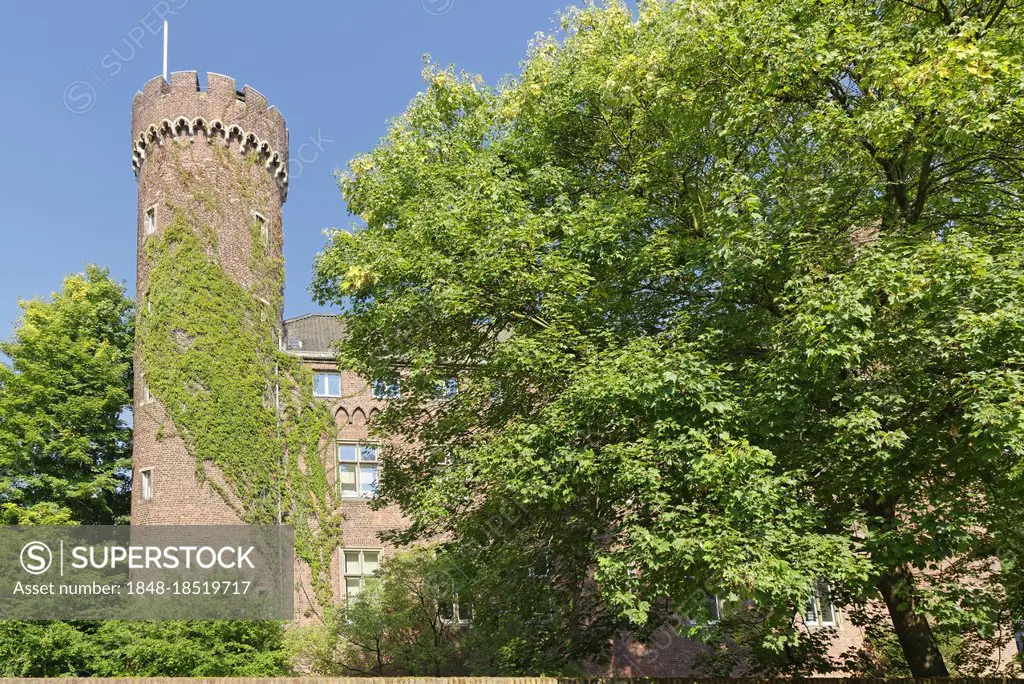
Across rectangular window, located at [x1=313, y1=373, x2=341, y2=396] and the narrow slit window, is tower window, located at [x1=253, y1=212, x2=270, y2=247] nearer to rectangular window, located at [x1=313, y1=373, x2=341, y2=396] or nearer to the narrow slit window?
A: the narrow slit window

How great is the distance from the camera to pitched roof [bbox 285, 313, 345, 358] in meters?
31.8

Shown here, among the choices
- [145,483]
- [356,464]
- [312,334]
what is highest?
[312,334]

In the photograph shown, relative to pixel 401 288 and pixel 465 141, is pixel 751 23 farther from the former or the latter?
pixel 401 288

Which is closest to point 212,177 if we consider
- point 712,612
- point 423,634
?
point 423,634

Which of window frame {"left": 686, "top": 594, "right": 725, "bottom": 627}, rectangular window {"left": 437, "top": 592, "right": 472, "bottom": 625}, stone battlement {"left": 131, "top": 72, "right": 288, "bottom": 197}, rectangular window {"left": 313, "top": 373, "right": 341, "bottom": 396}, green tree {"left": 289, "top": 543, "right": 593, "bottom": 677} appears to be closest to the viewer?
window frame {"left": 686, "top": 594, "right": 725, "bottom": 627}

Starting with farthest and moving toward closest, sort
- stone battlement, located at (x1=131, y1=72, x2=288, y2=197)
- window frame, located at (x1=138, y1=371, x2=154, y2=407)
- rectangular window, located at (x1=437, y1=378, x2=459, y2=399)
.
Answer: stone battlement, located at (x1=131, y1=72, x2=288, y2=197) < window frame, located at (x1=138, y1=371, x2=154, y2=407) < rectangular window, located at (x1=437, y1=378, x2=459, y2=399)

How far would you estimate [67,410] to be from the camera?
2978 centimetres

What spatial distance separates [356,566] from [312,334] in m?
9.22

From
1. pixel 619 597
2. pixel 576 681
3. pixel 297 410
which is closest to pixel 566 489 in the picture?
pixel 619 597

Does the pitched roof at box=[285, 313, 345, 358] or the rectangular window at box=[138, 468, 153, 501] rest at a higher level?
the pitched roof at box=[285, 313, 345, 358]

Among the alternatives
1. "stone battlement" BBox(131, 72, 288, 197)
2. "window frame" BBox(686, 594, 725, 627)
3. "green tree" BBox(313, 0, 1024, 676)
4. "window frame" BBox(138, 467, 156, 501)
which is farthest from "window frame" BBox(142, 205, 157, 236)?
"window frame" BBox(686, 594, 725, 627)

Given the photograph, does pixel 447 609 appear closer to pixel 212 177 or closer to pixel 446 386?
pixel 446 386

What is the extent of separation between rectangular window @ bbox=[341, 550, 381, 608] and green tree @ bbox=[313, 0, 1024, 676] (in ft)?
36.4

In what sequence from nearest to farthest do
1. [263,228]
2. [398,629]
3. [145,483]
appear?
[398,629]
[145,483]
[263,228]
